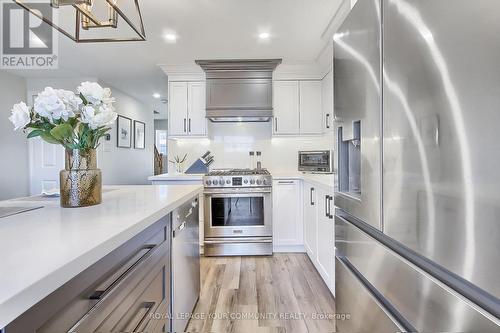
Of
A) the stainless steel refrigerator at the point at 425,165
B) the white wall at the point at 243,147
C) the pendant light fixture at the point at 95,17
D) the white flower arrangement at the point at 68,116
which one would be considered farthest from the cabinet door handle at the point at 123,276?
the white wall at the point at 243,147

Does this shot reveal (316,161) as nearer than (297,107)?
No

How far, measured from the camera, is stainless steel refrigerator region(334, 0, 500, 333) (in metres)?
0.52

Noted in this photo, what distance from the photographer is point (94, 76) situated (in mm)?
4180

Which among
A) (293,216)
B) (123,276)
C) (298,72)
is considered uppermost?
(298,72)

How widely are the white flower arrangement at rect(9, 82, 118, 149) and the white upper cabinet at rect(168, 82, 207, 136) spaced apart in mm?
2363

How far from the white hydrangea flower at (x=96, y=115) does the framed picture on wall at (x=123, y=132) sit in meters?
4.16

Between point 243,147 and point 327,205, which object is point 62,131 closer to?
point 327,205

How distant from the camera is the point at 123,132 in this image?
5172 mm

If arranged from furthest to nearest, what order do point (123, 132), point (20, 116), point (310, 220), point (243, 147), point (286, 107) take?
point (123, 132), point (243, 147), point (286, 107), point (310, 220), point (20, 116)

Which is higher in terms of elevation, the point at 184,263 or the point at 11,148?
the point at 11,148

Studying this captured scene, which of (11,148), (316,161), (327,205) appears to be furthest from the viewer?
(11,148)

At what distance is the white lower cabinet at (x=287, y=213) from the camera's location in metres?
3.23

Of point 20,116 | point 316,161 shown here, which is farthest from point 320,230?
point 20,116

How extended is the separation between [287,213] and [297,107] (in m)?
1.39
